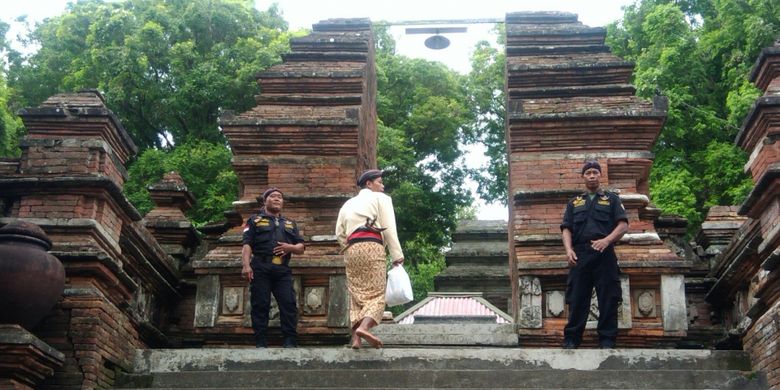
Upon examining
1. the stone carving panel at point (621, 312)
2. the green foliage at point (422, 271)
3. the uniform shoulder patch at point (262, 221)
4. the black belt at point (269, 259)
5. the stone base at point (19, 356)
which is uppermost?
the green foliage at point (422, 271)

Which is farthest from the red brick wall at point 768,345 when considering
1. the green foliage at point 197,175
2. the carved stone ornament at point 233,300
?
the green foliage at point 197,175

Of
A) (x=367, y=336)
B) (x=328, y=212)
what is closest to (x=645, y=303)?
(x=367, y=336)

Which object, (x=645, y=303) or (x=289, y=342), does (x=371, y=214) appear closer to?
(x=289, y=342)

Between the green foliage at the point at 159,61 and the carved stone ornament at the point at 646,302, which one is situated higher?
the green foliage at the point at 159,61

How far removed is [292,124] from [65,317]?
3373mm

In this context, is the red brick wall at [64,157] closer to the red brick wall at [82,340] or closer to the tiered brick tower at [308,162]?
the red brick wall at [82,340]

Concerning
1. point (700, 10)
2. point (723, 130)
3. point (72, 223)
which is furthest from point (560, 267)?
point (700, 10)

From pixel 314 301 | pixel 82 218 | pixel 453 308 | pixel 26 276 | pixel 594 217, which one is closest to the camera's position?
pixel 26 276

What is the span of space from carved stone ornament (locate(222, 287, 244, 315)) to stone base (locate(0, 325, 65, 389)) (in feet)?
7.96

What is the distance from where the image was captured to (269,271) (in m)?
7.13

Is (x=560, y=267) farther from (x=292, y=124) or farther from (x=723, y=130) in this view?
(x=723, y=130)

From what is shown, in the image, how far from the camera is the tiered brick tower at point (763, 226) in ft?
20.6

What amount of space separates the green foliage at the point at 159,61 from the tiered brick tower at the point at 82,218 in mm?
14083

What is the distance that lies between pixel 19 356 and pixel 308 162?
12.9ft
